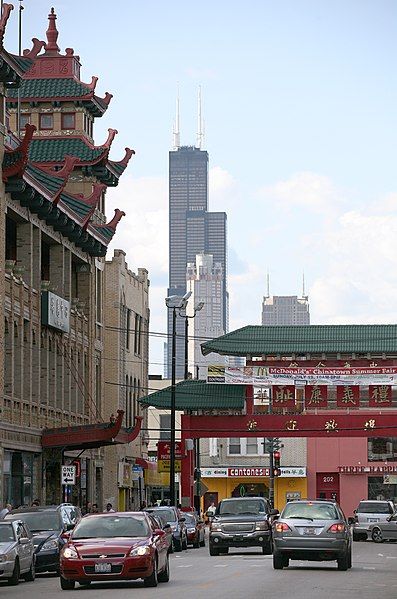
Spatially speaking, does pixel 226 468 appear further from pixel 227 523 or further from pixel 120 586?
pixel 120 586

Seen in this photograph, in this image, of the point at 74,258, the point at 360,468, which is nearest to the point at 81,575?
the point at 74,258

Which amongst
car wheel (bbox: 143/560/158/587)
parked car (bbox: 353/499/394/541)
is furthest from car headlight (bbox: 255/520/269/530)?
parked car (bbox: 353/499/394/541)

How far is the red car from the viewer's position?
27.9 metres

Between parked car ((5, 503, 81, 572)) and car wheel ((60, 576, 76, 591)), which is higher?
parked car ((5, 503, 81, 572))

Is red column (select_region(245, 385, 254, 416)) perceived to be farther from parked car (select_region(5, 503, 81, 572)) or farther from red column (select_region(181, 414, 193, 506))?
parked car (select_region(5, 503, 81, 572))

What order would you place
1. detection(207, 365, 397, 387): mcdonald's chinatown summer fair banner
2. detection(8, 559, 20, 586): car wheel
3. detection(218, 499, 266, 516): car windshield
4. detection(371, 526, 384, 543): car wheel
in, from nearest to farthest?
detection(8, 559, 20, 586): car wheel → detection(218, 499, 266, 516): car windshield → detection(371, 526, 384, 543): car wheel → detection(207, 365, 397, 387): mcdonald's chinatown summer fair banner

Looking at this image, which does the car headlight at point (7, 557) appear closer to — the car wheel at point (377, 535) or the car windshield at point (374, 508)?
the car wheel at point (377, 535)

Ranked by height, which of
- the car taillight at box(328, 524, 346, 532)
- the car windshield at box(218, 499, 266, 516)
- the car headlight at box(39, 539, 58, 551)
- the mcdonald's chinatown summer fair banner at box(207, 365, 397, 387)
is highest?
the mcdonald's chinatown summer fair banner at box(207, 365, 397, 387)

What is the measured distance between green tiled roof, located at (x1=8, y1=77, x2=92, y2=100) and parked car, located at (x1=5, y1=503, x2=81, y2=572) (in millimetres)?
34592

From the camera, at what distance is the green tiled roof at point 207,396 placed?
73312 mm

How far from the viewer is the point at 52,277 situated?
61219mm

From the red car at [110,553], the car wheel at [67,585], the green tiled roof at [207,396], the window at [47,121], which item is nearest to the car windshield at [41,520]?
the red car at [110,553]

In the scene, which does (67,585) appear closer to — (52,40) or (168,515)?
(168,515)

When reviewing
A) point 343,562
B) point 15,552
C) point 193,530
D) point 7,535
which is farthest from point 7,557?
point 193,530
